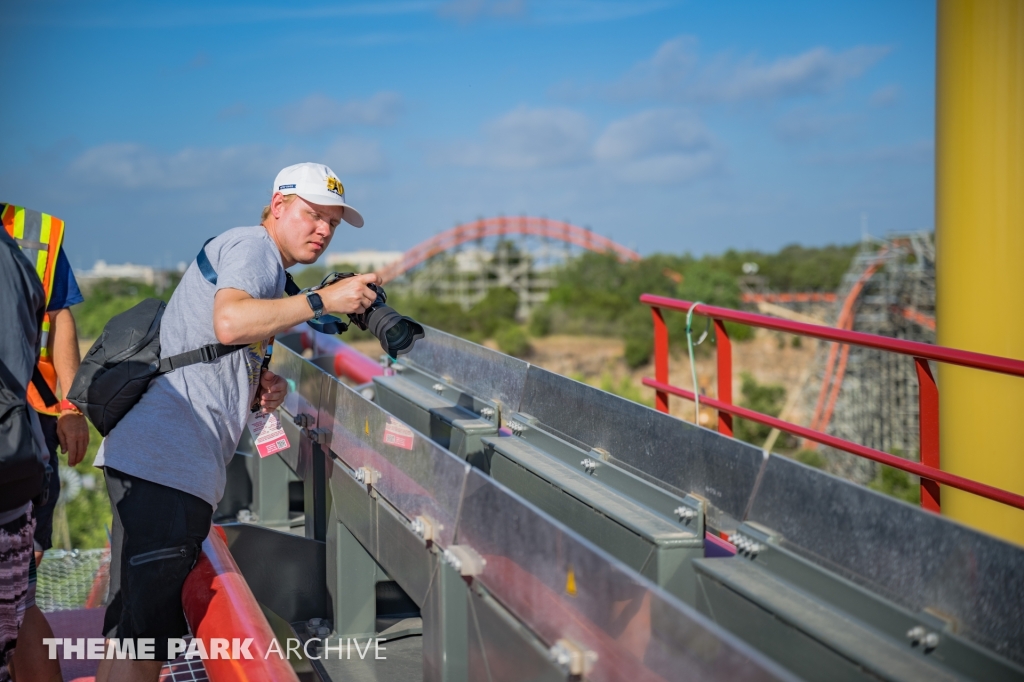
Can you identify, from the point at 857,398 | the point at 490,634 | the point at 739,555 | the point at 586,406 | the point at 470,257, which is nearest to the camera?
the point at 490,634

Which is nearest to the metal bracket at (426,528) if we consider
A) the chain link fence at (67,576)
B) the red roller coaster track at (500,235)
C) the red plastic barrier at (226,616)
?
the red plastic barrier at (226,616)

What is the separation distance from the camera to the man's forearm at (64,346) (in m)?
2.79

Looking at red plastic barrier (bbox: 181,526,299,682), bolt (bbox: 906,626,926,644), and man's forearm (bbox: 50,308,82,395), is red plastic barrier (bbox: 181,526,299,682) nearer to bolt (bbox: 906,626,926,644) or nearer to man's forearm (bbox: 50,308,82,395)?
man's forearm (bbox: 50,308,82,395)

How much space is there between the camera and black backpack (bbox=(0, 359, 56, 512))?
5.89 ft

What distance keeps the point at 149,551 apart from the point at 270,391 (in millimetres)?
591

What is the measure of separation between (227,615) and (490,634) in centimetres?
64

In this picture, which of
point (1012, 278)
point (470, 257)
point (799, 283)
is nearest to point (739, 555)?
point (1012, 278)

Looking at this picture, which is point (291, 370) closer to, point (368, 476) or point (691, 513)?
point (368, 476)

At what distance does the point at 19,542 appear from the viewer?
2.09 metres

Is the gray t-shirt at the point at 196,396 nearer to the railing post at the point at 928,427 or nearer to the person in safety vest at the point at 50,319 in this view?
the person in safety vest at the point at 50,319

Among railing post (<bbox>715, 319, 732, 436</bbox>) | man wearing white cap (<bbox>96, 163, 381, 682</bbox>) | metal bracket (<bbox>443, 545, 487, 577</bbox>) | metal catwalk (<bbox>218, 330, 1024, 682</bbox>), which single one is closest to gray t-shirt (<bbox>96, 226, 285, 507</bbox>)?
man wearing white cap (<bbox>96, 163, 381, 682</bbox>)

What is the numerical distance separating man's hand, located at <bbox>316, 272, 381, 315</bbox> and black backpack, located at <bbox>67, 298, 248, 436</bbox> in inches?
9.3

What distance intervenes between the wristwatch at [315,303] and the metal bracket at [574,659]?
110 centimetres

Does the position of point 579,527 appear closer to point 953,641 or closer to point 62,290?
point 953,641
